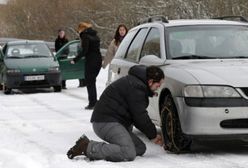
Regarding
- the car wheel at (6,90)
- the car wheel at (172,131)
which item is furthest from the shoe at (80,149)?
the car wheel at (6,90)

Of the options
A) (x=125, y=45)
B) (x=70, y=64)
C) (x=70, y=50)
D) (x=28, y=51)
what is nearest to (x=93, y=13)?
(x=70, y=50)

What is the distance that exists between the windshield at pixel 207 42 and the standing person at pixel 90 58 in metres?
4.64

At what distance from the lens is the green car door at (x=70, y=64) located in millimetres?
18562

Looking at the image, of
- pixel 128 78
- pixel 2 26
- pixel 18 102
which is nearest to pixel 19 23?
pixel 2 26

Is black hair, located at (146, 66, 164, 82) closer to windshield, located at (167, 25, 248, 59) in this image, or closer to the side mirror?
the side mirror

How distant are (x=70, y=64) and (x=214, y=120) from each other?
1220cm

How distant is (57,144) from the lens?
8.49 meters

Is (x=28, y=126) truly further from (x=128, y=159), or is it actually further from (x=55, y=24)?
(x=55, y=24)

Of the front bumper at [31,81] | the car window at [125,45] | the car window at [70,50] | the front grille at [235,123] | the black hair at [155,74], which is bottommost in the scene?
the front bumper at [31,81]

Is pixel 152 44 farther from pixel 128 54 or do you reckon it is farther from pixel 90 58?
pixel 90 58

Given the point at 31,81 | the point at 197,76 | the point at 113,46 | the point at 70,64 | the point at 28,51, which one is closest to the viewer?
the point at 197,76

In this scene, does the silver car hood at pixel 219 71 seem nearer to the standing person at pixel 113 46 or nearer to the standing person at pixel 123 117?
the standing person at pixel 123 117

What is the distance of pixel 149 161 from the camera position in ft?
23.3

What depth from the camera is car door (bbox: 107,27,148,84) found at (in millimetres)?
9077
